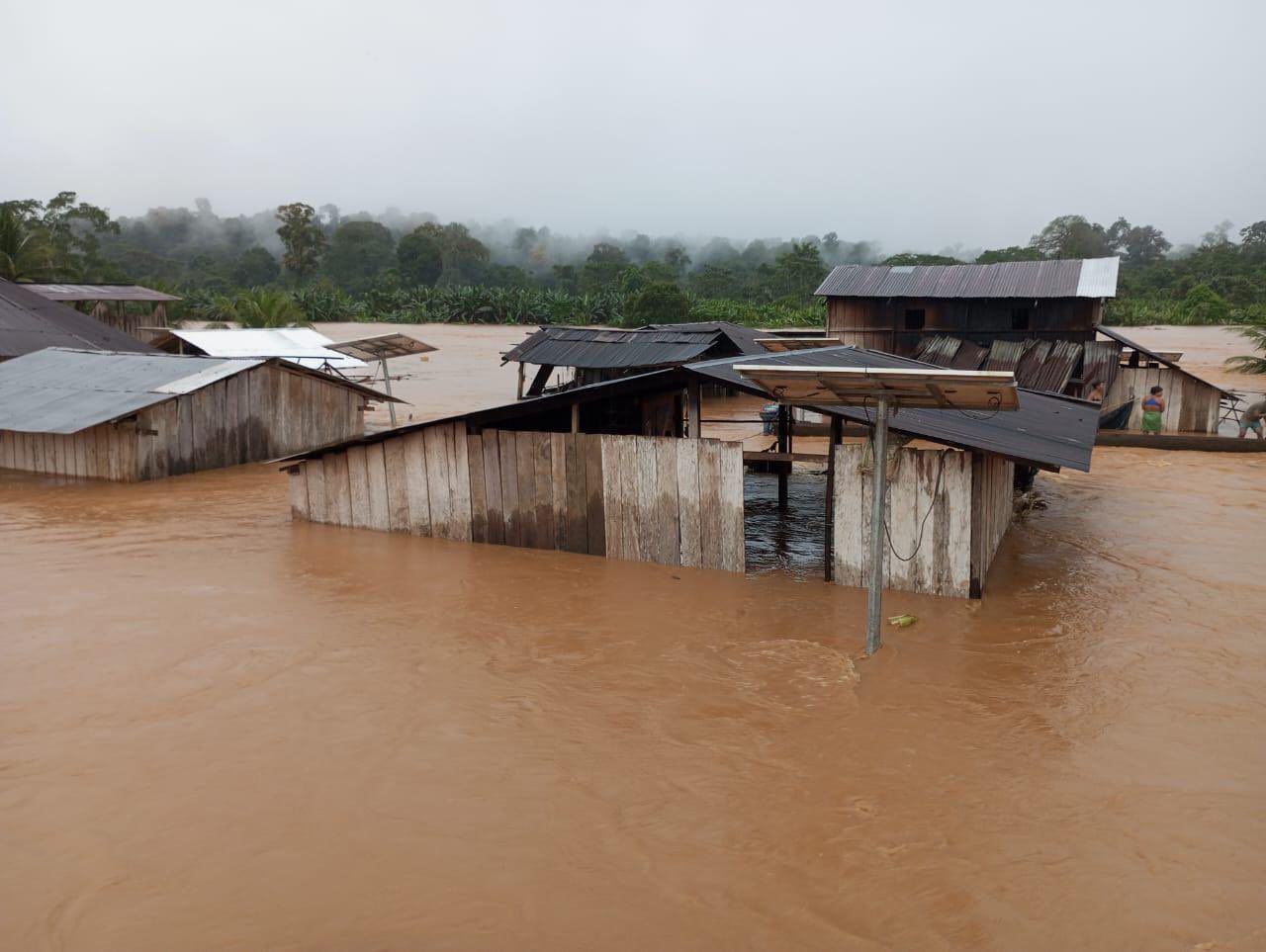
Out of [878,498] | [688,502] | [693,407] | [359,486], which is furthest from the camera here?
[359,486]

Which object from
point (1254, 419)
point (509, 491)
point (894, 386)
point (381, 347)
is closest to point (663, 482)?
point (509, 491)

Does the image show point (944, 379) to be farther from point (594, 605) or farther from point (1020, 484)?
point (1020, 484)

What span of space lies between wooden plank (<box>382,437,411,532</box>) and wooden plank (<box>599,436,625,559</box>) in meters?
2.34

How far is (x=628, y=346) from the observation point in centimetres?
2231

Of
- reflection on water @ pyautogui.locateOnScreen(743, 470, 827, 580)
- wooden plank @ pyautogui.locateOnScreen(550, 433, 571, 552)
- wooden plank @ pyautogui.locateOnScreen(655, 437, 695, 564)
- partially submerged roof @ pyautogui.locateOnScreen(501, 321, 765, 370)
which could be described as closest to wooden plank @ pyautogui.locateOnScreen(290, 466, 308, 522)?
wooden plank @ pyautogui.locateOnScreen(550, 433, 571, 552)

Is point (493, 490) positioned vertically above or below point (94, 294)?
below

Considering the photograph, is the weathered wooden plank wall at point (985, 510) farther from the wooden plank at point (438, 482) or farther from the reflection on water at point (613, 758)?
the wooden plank at point (438, 482)

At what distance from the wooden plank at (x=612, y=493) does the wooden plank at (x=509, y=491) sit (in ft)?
2.99

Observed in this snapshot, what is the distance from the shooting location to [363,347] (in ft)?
74.2

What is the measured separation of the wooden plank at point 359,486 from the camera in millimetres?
11859

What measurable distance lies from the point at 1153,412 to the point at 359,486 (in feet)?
53.6

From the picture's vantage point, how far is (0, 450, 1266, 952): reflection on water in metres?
4.77

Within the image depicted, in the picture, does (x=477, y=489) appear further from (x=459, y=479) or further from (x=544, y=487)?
(x=544, y=487)

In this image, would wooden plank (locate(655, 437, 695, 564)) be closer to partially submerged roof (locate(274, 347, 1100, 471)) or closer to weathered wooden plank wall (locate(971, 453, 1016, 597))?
partially submerged roof (locate(274, 347, 1100, 471))
